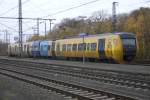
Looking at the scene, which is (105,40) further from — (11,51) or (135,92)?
(11,51)

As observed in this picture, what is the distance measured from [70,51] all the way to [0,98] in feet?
109

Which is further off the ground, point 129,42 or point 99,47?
point 129,42

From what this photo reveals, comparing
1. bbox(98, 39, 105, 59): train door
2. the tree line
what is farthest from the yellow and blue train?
the tree line

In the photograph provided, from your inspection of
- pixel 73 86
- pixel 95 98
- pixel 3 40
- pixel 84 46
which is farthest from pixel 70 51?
pixel 3 40

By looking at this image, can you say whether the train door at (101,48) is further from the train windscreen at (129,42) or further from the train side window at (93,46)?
the train windscreen at (129,42)

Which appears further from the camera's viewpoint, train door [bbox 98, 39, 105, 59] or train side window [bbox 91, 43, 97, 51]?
train side window [bbox 91, 43, 97, 51]

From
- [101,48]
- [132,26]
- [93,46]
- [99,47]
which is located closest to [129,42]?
[101,48]

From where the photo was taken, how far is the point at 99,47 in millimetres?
37906

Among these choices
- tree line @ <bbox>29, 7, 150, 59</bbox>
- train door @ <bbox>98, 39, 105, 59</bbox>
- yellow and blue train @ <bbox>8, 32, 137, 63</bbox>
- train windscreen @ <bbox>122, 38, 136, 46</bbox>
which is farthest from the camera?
tree line @ <bbox>29, 7, 150, 59</bbox>

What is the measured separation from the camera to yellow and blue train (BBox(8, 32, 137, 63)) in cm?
3519

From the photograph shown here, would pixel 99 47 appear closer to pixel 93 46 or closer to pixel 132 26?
pixel 93 46

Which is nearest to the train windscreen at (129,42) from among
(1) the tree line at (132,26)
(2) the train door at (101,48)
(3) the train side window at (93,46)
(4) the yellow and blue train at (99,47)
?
(4) the yellow and blue train at (99,47)

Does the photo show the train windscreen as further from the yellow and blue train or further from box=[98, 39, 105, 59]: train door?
box=[98, 39, 105, 59]: train door

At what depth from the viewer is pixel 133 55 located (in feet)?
119
